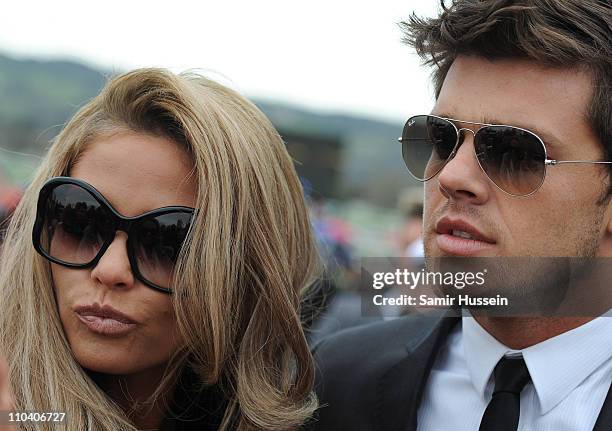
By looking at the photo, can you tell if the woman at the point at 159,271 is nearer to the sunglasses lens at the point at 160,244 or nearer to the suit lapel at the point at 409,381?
the sunglasses lens at the point at 160,244

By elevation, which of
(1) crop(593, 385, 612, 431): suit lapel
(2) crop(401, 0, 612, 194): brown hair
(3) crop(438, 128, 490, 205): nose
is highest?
(2) crop(401, 0, 612, 194): brown hair

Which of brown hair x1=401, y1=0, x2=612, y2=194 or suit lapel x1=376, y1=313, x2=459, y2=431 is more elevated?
brown hair x1=401, y1=0, x2=612, y2=194

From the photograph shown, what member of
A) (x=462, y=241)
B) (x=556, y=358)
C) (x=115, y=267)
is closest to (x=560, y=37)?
(x=462, y=241)

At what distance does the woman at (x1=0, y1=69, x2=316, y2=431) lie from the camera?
212 centimetres

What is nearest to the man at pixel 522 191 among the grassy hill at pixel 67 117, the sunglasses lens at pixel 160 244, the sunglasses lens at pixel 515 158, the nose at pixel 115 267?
the sunglasses lens at pixel 515 158

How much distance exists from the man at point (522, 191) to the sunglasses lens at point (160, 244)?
2.68ft

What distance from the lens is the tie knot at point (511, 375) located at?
2.32 meters

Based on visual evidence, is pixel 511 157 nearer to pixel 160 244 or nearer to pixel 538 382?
pixel 538 382

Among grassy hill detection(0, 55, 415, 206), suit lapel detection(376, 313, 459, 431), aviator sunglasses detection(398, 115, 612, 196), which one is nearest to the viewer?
aviator sunglasses detection(398, 115, 612, 196)

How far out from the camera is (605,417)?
2.12m

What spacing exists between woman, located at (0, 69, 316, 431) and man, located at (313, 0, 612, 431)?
0.49 metres

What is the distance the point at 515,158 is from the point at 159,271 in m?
1.11

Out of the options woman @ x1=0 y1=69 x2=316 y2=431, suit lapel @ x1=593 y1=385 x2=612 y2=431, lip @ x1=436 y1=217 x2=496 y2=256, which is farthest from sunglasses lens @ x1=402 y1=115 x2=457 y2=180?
suit lapel @ x1=593 y1=385 x2=612 y2=431

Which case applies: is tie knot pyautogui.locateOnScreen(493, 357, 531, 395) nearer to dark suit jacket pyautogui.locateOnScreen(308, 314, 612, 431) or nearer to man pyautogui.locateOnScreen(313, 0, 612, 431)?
man pyautogui.locateOnScreen(313, 0, 612, 431)
